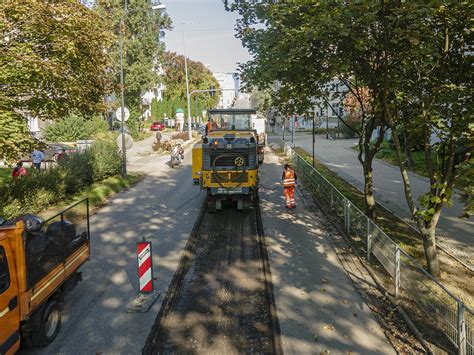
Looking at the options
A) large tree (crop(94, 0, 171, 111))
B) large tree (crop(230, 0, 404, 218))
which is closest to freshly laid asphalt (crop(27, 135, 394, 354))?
large tree (crop(230, 0, 404, 218))

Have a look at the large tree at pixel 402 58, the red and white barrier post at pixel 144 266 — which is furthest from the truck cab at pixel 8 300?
the large tree at pixel 402 58

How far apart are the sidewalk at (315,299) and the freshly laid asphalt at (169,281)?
0.01 metres

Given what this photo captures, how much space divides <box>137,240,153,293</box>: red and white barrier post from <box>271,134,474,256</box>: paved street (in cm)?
740

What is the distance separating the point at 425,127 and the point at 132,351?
6.59m

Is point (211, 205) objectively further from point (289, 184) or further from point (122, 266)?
point (122, 266)

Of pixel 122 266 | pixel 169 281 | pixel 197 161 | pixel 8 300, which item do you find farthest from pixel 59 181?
pixel 8 300

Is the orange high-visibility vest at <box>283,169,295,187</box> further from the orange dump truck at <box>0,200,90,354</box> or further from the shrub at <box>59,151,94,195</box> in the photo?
the shrub at <box>59,151,94,195</box>

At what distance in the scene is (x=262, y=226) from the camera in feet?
39.4

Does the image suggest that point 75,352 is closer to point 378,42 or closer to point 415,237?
point 378,42

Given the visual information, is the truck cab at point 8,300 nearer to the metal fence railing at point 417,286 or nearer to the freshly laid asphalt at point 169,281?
the freshly laid asphalt at point 169,281

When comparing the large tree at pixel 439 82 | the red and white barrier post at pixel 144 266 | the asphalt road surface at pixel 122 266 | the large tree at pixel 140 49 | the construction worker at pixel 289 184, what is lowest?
the asphalt road surface at pixel 122 266

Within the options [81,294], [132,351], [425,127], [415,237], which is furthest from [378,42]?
[81,294]

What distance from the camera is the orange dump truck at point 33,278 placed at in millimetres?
5207

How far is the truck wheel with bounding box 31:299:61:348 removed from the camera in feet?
A: 19.1
